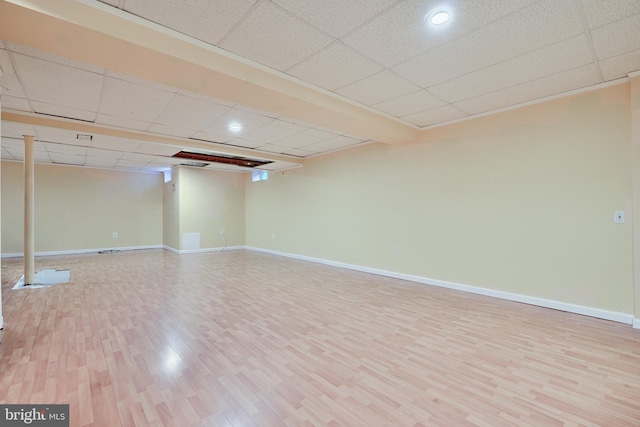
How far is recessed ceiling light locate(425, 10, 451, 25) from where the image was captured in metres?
1.87

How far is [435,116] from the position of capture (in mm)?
3916

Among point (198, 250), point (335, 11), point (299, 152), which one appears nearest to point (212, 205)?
point (198, 250)

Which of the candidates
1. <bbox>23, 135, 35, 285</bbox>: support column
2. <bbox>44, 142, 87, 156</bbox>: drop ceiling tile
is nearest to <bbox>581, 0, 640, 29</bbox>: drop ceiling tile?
<bbox>23, 135, 35, 285</bbox>: support column

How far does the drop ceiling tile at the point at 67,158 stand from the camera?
6123 mm

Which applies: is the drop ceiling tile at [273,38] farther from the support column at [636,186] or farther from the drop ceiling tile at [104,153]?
the drop ceiling tile at [104,153]

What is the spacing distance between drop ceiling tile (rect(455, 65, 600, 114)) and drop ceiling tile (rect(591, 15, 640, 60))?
0.26 metres

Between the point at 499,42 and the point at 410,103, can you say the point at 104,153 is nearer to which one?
the point at 410,103

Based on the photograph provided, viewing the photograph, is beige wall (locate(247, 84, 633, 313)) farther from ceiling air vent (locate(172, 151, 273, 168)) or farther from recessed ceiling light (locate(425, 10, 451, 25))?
ceiling air vent (locate(172, 151, 273, 168))

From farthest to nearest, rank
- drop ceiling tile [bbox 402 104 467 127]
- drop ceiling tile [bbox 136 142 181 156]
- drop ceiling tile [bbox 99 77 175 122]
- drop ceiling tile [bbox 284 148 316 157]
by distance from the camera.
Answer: drop ceiling tile [bbox 284 148 316 157]
drop ceiling tile [bbox 136 142 181 156]
drop ceiling tile [bbox 402 104 467 127]
drop ceiling tile [bbox 99 77 175 122]

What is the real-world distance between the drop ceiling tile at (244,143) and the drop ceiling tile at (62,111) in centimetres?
202

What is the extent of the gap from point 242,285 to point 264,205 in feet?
13.2

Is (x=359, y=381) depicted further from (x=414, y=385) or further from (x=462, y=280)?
(x=462, y=280)

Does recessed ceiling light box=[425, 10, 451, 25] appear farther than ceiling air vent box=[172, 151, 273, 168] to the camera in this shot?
No

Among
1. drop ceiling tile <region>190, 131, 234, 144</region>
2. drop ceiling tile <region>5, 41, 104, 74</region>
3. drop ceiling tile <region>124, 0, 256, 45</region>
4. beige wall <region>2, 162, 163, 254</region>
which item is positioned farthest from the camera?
beige wall <region>2, 162, 163, 254</region>
